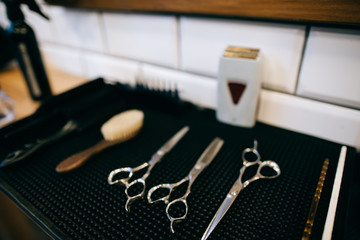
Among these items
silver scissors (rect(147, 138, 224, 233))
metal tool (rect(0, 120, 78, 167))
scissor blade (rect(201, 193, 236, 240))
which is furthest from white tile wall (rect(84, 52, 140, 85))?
scissor blade (rect(201, 193, 236, 240))

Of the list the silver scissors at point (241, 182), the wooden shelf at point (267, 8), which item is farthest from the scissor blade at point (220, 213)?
the wooden shelf at point (267, 8)

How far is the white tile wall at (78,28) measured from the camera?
0.80 metres

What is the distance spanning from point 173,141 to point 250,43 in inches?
10.5

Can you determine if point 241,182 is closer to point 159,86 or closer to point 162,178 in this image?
point 162,178

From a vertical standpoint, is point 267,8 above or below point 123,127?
above

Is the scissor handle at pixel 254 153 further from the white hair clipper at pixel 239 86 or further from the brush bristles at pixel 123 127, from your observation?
the brush bristles at pixel 123 127

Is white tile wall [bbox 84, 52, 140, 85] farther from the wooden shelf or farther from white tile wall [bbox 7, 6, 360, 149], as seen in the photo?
the wooden shelf

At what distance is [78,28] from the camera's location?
856mm

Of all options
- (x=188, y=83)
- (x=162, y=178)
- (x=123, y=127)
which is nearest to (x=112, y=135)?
(x=123, y=127)

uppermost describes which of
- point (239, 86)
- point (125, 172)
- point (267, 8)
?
point (267, 8)

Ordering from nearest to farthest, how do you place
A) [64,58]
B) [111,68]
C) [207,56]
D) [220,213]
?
[220,213], [207,56], [111,68], [64,58]

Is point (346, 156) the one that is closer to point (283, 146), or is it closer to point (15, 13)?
point (283, 146)

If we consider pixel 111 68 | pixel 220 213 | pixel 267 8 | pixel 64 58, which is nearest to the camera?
pixel 220 213

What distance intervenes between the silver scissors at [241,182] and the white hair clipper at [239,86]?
2.9 inches
